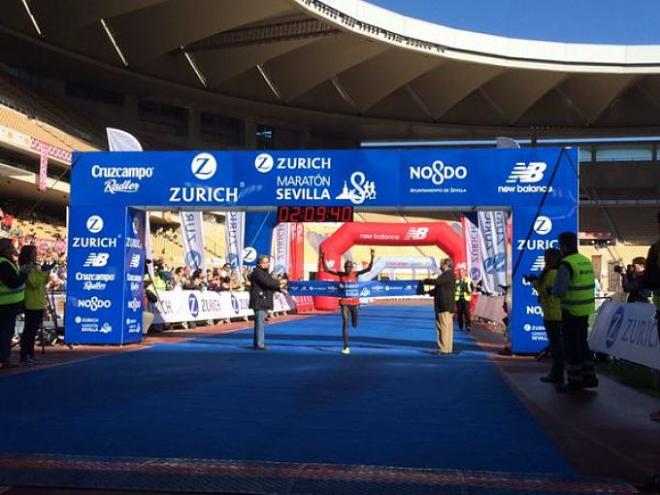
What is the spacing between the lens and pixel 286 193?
14609 mm

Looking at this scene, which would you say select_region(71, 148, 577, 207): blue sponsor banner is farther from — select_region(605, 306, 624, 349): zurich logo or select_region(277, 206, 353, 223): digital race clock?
select_region(605, 306, 624, 349): zurich logo

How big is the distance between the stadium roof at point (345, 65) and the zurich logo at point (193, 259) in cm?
1460

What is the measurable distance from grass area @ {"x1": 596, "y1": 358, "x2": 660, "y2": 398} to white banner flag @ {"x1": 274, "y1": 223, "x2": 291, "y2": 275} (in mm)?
20476

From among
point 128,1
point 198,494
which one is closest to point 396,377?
point 198,494

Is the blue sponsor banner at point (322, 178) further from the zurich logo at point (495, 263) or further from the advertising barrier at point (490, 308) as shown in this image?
the zurich logo at point (495, 263)

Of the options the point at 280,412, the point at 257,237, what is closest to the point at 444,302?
the point at 280,412

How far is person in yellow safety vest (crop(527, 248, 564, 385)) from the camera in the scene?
386 inches

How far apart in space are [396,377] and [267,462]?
5177 mm

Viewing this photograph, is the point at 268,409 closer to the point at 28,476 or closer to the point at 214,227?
the point at 28,476

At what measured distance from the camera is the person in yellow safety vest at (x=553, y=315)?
981 centimetres

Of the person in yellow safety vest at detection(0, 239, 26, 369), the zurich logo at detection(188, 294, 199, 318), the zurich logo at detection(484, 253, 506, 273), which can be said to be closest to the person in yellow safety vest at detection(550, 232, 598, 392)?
the person in yellow safety vest at detection(0, 239, 26, 369)

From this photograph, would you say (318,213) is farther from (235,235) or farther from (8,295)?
(235,235)

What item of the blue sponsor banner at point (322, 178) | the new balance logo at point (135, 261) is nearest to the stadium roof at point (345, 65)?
the blue sponsor banner at point (322, 178)

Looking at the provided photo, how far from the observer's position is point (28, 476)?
4961 mm
